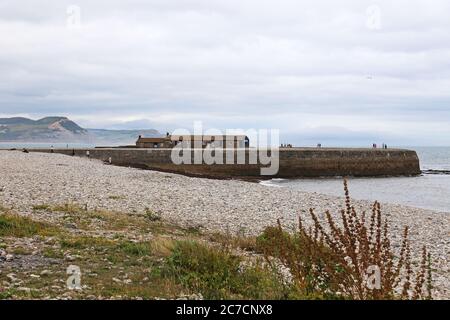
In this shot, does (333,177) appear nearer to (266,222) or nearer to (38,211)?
(266,222)

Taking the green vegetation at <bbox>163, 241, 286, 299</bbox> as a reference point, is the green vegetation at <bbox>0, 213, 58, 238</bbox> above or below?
above

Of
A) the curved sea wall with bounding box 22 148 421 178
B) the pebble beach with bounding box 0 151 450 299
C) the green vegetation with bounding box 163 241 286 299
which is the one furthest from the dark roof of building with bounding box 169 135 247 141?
the green vegetation with bounding box 163 241 286 299

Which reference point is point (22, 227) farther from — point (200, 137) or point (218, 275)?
point (200, 137)

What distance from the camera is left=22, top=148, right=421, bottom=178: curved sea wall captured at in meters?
60.3

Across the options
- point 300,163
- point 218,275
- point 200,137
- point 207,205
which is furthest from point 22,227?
point 200,137

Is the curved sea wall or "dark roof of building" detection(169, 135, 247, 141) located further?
"dark roof of building" detection(169, 135, 247, 141)

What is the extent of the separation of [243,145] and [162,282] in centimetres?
7272

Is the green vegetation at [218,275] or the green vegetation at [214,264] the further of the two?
the green vegetation at [218,275]

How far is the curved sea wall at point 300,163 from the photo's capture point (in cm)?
6028

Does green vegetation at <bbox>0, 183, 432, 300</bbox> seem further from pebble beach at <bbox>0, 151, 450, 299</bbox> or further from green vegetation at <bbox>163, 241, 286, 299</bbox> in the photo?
pebble beach at <bbox>0, 151, 450, 299</bbox>

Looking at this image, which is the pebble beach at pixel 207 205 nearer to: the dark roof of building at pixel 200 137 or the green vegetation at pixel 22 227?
the green vegetation at pixel 22 227

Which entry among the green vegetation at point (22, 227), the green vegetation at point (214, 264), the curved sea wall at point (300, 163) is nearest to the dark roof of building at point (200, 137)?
the curved sea wall at point (300, 163)

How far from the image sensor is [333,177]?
66.4 m

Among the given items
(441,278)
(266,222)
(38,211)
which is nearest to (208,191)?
(266,222)
